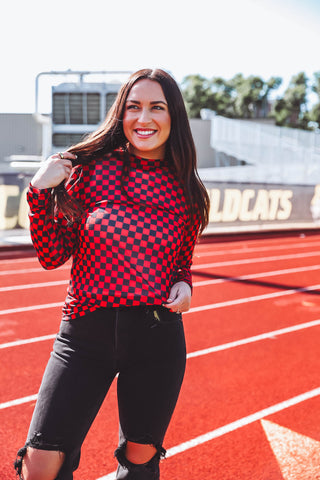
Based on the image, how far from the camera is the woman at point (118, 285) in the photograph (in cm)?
166

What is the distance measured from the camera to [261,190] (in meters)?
15.5

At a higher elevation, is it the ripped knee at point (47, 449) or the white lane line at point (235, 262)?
the ripped knee at point (47, 449)

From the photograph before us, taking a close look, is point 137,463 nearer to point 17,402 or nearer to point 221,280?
point 17,402

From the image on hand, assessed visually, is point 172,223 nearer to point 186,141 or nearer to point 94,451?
point 186,141

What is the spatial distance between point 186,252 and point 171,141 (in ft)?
1.36

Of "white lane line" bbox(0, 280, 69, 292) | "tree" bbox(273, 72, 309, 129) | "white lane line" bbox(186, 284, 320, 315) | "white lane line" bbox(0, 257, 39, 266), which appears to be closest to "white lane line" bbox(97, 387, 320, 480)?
"white lane line" bbox(186, 284, 320, 315)

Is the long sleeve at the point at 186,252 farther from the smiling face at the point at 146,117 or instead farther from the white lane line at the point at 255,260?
the white lane line at the point at 255,260

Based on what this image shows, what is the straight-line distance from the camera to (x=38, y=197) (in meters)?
1.67

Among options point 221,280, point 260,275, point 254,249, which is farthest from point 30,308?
point 254,249

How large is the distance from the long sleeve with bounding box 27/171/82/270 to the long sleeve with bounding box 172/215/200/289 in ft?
1.30

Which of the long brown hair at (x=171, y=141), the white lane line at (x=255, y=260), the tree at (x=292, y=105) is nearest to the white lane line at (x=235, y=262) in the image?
the white lane line at (x=255, y=260)

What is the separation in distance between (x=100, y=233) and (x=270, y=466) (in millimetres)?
2042

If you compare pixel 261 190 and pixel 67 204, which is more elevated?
pixel 67 204

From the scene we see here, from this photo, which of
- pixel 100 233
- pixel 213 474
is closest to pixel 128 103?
pixel 100 233
